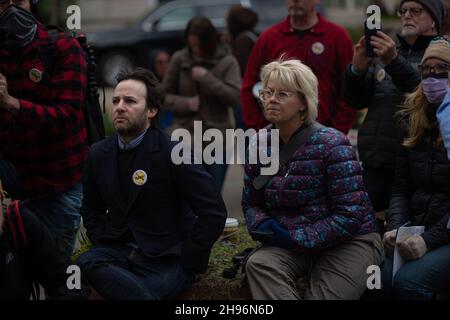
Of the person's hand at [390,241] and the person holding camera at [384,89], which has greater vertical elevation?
the person holding camera at [384,89]

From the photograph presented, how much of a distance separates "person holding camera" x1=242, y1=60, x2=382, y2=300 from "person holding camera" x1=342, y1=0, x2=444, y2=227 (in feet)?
2.54

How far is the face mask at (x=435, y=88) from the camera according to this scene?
16.7 feet

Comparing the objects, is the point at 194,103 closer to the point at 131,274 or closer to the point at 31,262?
the point at 131,274

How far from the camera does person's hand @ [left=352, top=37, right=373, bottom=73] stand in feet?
18.7

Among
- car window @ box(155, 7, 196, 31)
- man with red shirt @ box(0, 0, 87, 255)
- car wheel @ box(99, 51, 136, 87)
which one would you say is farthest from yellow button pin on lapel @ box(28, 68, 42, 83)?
car wheel @ box(99, 51, 136, 87)

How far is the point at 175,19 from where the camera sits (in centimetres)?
2025

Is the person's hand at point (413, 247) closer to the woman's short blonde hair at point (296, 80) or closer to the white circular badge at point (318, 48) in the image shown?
the woman's short blonde hair at point (296, 80)

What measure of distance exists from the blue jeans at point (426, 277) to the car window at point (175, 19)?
15.5 meters

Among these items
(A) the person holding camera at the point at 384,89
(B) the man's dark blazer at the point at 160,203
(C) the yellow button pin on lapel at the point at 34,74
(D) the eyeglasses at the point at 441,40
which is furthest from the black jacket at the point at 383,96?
(C) the yellow button pin on lapel at the point at 34,74

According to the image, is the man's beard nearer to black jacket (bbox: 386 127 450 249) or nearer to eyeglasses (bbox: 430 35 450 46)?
eyeglasses (bbox: 430 35 450 46)

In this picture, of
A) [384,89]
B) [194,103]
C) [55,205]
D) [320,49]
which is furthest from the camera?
[194,103]

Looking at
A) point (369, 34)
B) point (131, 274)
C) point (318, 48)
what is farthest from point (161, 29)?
point (131, 274)

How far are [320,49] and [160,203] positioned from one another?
2051mm
